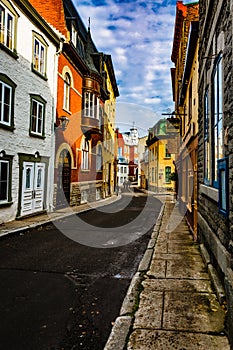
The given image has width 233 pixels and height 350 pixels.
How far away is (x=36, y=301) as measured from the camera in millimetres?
4152

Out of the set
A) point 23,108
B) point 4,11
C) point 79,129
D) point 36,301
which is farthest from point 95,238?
point 79,129

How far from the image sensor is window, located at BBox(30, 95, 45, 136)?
1245cm

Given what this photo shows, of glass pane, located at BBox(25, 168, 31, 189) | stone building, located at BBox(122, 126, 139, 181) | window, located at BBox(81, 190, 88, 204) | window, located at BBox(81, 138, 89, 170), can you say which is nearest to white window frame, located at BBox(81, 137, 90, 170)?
window, located at BBox(81, 138, 89, 170)

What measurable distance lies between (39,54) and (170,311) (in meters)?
12.8

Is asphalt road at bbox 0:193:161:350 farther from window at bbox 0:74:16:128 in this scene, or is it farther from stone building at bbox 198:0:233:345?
window at bbox 0:74:16:128

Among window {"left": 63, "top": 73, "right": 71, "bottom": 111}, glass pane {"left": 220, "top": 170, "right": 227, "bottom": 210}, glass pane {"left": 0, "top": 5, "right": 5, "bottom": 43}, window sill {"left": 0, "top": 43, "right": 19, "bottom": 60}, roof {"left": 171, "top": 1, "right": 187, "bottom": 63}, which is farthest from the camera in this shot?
window {"left": 63, "top": 73, "right": 71, "bottom": 111}

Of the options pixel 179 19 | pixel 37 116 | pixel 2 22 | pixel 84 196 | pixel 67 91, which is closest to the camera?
pixel 2 22

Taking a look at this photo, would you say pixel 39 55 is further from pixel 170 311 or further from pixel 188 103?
pixel 170 311

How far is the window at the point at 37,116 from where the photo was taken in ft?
40.9

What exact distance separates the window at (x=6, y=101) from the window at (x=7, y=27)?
1435 mm

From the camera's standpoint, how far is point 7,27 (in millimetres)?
10547

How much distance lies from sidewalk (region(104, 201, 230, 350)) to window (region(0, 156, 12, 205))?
6848 mm

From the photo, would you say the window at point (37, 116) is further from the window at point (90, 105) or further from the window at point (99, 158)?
the window at point (99, 158)

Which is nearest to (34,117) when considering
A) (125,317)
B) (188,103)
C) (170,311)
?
(188,103)
